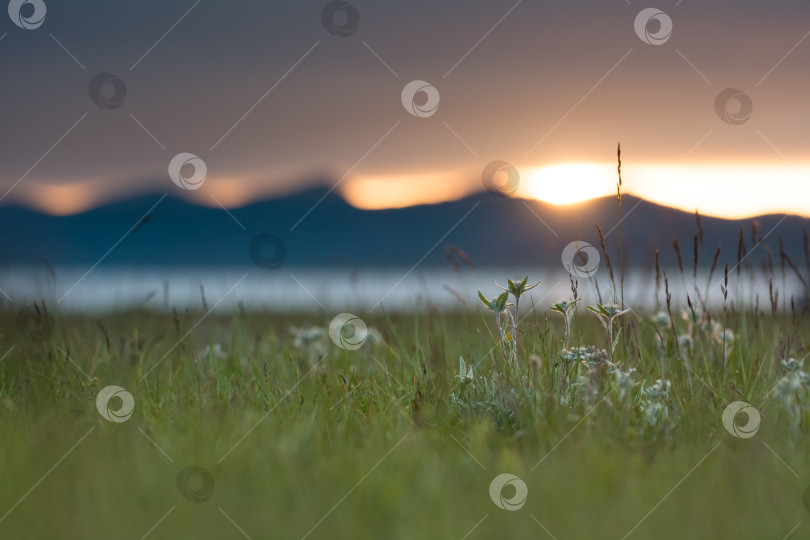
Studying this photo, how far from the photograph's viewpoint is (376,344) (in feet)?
17.4

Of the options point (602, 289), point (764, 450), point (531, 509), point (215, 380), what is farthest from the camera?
point (602, 289)

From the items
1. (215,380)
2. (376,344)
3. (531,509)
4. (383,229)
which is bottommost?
(531,509)

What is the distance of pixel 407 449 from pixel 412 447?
3 centimetres

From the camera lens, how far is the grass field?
2467mm

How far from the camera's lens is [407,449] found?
9.86 ft

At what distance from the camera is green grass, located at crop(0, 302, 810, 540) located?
2.46 metres

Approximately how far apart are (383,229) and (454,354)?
2985 inches

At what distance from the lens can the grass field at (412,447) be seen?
2.47 metres

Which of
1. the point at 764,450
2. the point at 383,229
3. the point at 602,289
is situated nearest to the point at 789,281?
the point at 602,289

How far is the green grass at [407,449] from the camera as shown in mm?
2461

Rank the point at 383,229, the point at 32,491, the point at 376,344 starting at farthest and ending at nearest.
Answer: the point at 383,229
the point at 376,344
the point at 32,491

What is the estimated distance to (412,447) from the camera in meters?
3.03

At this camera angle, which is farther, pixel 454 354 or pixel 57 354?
pixel 454 354

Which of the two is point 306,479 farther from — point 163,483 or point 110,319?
point 110,319
